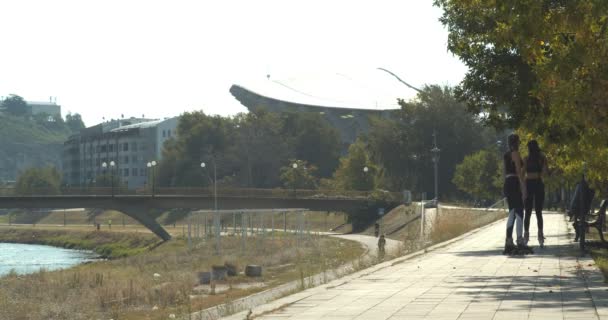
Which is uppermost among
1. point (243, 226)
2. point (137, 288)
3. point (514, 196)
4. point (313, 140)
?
point (313, 140)

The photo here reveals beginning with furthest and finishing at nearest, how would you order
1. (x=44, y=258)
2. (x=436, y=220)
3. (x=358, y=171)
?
(x=358, y=171) < (x=44, y=258) < (x=436, y=220)

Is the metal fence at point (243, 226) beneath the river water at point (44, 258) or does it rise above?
above

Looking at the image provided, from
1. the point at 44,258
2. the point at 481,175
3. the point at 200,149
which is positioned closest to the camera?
the point at 481,175

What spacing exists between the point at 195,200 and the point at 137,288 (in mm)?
A: 62096

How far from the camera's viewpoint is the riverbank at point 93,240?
103750 millimetres

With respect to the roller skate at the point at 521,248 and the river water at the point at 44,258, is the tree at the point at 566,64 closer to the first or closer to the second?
the roller skate at the point at 521,248

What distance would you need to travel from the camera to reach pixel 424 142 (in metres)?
109

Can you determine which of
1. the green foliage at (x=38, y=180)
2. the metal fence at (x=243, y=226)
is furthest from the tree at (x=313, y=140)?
the green foliage at (x=38, y=180)

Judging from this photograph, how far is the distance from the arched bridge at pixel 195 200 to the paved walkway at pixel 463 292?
240 ft

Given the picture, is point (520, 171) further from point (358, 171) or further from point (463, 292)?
point (358, 171)

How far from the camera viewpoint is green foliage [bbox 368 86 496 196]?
110m

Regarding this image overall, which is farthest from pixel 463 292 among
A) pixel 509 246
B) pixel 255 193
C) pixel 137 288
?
pixel 255 193

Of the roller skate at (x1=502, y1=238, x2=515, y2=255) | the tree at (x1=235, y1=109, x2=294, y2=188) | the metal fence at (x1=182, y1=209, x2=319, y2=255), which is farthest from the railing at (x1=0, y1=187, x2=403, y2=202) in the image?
the roller skate at (x1=502, y1=238, x2=515, y2=255)

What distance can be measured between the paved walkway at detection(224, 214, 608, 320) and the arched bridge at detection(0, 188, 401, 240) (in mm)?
73179
